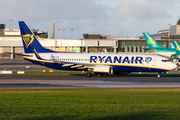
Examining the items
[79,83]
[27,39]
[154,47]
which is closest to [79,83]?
[79,83]

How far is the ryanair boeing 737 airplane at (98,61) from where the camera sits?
46.1m

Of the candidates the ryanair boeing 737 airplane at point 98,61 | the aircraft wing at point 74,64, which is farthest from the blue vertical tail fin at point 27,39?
the aircraft wing at point 74,64

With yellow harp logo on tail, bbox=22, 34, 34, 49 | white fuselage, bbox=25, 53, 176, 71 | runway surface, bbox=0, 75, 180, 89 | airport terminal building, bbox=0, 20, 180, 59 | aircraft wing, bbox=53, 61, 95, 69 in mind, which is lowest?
runway surface, bbox=0, 75, 180, 89

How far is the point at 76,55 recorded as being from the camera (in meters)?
49.6

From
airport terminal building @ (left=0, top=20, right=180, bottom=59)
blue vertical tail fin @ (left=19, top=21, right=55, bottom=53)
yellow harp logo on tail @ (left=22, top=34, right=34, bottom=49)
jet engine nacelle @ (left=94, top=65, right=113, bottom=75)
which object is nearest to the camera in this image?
jet engine nacelle @ (left=94, top=65, right=113, bottom=75)

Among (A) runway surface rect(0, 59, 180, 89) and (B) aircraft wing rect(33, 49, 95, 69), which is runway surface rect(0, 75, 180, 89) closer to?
(A) runway surface rect(0, 59, 180, 89)

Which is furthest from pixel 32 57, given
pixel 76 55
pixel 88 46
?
pixel 88 46

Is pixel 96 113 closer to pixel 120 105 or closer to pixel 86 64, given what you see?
pixel 120 105

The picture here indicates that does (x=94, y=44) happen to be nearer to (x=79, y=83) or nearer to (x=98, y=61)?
(x=98, y=61)

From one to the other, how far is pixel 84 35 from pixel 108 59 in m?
83.2

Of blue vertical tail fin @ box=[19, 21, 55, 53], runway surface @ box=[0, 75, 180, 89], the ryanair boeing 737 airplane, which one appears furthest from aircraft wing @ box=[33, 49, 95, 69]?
runway surface @ box=[0, 75, 180, 89]

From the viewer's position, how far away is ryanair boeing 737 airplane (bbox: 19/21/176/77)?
4606 centimetres

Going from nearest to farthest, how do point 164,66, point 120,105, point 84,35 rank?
point 120,105
point 164,66
point 84,35

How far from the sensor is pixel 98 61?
47.8 metres
